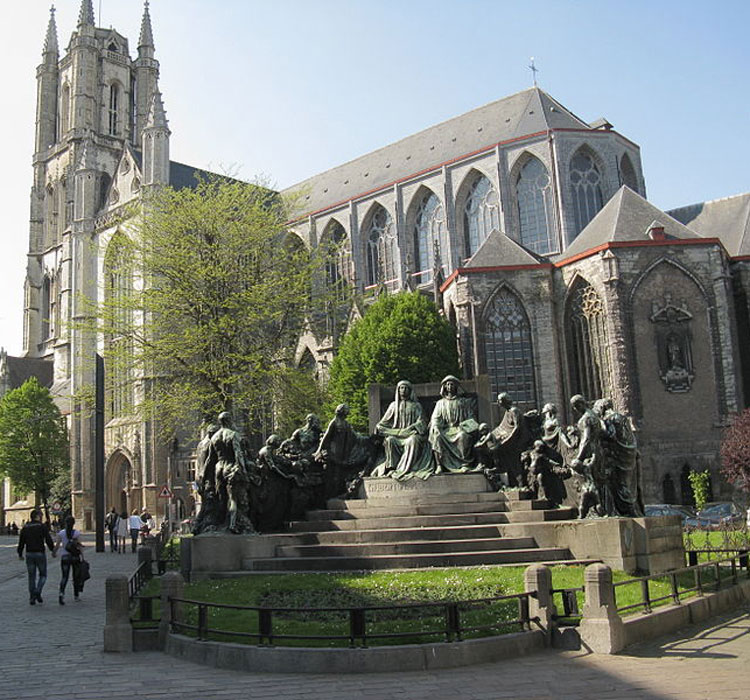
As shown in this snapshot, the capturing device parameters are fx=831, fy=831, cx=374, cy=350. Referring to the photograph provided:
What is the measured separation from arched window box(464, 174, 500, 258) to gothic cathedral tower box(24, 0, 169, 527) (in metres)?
24.5

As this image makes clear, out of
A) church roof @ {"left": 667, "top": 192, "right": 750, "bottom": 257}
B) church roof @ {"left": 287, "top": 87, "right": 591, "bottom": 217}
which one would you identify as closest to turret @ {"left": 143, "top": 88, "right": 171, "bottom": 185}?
church roof @ {"left": 287, "top": 87, "right": 591, "bottom": 217}

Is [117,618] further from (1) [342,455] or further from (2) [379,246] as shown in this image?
(2) [379,246]

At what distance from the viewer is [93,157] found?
6053 centimetres

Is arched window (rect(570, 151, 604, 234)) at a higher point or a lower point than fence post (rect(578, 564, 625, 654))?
higher

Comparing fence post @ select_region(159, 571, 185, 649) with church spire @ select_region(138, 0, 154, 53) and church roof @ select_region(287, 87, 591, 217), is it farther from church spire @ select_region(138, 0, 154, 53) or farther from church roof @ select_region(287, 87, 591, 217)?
church spire @ select_region(138, 0, 154, 53)

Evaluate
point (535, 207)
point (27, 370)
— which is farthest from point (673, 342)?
point (27, 370)

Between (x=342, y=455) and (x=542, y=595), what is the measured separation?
7578 mm

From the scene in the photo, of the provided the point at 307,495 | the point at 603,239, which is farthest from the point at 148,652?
the point at 603,239

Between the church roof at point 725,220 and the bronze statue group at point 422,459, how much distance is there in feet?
99.2

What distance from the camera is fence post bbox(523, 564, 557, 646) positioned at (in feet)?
27.4

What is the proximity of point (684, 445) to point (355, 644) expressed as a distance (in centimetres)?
3212

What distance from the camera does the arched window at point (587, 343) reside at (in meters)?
38.9

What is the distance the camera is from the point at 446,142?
5606cm

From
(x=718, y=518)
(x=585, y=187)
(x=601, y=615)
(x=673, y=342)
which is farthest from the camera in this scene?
(x=585, y=187)
